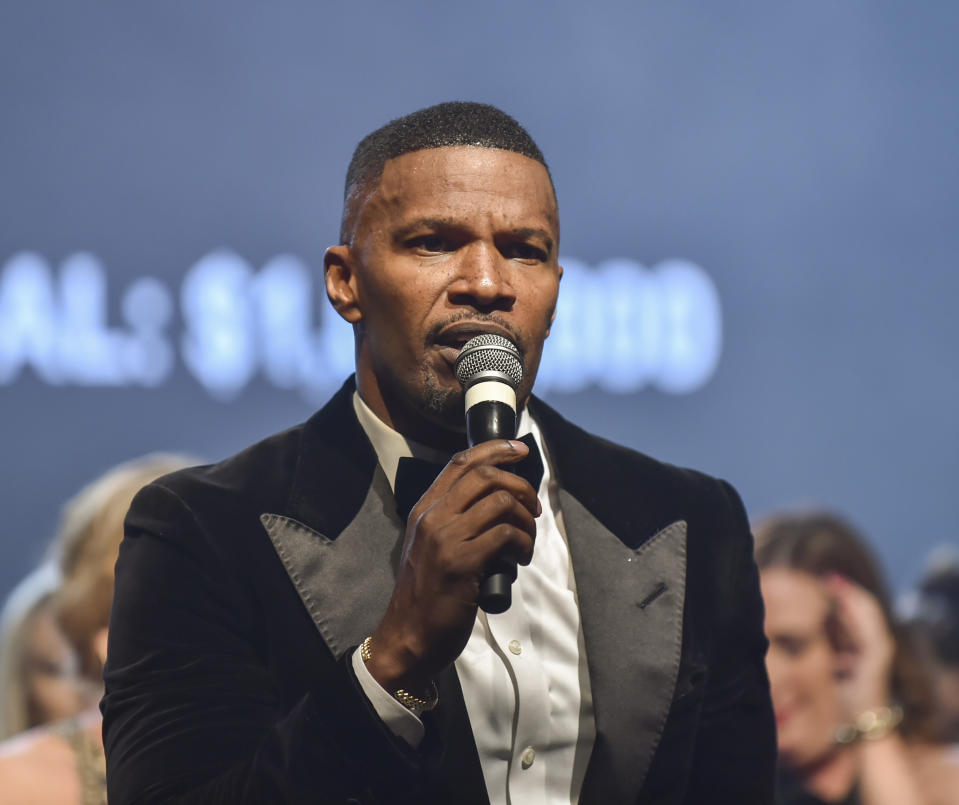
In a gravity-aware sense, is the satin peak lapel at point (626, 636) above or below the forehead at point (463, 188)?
below

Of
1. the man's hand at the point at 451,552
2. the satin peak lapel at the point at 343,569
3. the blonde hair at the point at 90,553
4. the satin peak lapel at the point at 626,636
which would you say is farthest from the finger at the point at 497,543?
the blonde hair at the point at 90,553

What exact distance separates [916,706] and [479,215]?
2.55 metres

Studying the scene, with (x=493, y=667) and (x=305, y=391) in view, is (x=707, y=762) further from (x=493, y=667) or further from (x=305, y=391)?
(x=305, y=391)

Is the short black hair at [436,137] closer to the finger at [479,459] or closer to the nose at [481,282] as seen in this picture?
the nose at [481,282]

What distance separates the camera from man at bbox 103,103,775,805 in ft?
4.84

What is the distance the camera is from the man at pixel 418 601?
148 cm

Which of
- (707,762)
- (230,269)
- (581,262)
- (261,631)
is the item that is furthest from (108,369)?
(707,762)

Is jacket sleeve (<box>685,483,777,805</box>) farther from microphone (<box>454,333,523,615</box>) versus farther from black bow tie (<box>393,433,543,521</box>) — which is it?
microphone (<box>454,333,523,615</box>)

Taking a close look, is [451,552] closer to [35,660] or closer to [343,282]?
[343,282]

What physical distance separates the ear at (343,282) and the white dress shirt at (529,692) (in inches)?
8.8

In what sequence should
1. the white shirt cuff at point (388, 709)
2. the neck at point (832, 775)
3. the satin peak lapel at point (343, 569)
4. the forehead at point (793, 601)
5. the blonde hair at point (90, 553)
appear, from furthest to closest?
1. the forehead at point (793, 601)
2. the neck at point (832, 775)
3. the blonde hair at point (90, 553)
4. the satin peak lapel at point (343, 569)
5. the white shirt cuff at point (388, 709)

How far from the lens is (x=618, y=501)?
194 cm

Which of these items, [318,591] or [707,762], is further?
[707,762]

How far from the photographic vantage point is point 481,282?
1.67 meters
